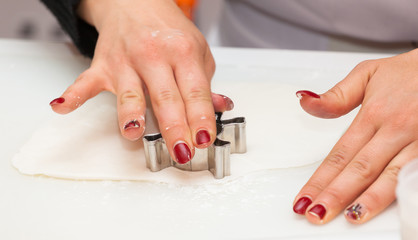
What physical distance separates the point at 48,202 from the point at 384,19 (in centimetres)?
62

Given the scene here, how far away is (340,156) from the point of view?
1.91 ft

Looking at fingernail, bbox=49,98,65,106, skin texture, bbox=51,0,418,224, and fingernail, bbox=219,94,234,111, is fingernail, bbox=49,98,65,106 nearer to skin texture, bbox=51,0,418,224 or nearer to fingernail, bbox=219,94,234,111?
→ skin texture, bbox=51,0,418,224

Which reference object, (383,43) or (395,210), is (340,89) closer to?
(395,210)

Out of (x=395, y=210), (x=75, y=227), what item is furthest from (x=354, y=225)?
(x=75, y=227)

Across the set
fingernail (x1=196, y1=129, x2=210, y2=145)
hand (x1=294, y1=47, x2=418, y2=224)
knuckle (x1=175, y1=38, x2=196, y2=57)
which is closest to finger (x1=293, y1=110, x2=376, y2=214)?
hand (x1=294, y1=47, x2=418, y2=224)

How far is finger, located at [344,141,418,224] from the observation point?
0.51 metres

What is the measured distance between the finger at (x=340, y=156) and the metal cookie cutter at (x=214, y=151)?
100 millimetres

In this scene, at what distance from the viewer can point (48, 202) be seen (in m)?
0.56

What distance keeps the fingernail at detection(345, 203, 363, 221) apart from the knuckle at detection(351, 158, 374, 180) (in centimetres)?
5

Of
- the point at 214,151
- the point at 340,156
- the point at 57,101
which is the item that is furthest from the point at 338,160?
the point at 57,101

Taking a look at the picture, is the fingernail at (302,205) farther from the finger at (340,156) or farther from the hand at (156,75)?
the hand at (156,75)

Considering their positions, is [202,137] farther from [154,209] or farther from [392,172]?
[392,172]

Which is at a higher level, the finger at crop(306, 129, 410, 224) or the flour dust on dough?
the finger at crop(306, 129, 410, 224)

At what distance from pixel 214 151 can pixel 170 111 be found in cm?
8
